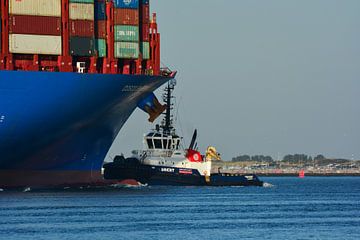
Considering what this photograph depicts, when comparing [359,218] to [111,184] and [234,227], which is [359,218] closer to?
[234,227]

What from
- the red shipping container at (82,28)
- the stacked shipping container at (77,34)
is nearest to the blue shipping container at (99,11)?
the stacked shipping container at (77,34)

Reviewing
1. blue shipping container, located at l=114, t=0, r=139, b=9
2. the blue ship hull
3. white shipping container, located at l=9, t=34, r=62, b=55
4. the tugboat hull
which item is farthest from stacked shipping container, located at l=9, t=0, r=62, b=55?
the tugboat hull

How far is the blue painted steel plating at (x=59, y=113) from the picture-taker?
79.5 m

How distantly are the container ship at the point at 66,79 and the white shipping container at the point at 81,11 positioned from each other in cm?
7

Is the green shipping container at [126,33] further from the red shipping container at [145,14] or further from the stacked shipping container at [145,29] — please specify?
the red shipping container at [145,14]

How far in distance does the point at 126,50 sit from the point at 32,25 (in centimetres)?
864

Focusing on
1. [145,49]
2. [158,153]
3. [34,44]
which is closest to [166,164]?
[158,153]

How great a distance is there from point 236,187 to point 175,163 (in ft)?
32.3

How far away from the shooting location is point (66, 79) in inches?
3162

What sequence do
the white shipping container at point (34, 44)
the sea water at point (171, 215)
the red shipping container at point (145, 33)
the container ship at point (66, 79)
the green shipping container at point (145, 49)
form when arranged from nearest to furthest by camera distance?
the sea water at point (171, 215) < the white shipping container at point (34, 44) < the container ship at point (66, 79) < the green shipping container at point (145, 49) < the red shipping container at point (145, 33)

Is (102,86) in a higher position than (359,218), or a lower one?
higher

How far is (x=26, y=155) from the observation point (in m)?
82.8

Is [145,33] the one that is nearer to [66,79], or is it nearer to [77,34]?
[77,34]

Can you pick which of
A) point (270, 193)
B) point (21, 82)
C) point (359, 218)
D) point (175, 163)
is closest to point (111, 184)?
point (175, 163)
